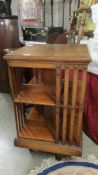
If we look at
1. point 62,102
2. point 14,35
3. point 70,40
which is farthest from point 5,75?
point 62,102

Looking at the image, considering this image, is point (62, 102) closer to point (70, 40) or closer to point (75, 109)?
point (75, 109)

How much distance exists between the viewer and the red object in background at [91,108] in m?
1.51

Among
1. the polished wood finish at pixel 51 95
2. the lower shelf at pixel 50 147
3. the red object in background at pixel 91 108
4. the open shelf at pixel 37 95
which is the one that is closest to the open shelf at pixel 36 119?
the polished wood finish at pixel 51 95

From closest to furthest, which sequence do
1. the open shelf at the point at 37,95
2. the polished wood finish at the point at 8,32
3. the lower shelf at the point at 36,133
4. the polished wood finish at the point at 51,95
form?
the polished wood finish at the point at 51,95
the open shelf at the point at 37,95
the lower shelf at the point at 36,133
the polished wood finish at the point at 8,32

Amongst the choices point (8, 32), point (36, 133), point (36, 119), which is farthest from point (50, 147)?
point (8, 32)

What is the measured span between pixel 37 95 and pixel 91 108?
59 centimetres

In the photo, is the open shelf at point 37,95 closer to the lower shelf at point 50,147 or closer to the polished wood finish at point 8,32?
the lower shelf at point 50,147

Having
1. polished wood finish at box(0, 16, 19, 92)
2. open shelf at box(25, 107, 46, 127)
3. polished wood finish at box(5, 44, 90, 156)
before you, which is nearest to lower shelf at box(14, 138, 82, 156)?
polished wood finish at box(5, 44, 90, 156)

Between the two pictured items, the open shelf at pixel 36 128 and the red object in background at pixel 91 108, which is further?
the red object in background at pixel 91 108

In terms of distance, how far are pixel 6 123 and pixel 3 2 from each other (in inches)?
65.1

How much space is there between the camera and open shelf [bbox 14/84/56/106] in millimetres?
1203

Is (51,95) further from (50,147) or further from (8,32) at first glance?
(8,32)

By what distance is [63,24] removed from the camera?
255 centimetres

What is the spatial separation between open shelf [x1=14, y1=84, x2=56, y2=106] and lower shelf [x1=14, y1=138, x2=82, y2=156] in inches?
13.1
